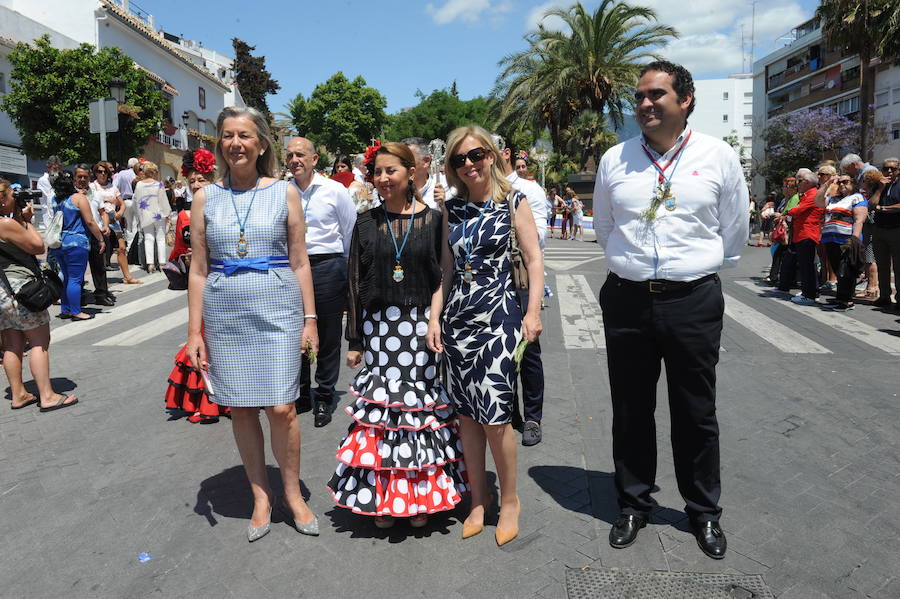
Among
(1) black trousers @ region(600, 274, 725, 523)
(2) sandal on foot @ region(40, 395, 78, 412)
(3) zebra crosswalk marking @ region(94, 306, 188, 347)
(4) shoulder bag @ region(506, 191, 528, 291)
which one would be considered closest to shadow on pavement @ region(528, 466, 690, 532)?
(1) black trousers @ region(600, 274, 725, 523)

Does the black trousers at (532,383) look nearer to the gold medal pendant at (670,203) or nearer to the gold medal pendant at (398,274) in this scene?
the gold medal pendant at (398,274)

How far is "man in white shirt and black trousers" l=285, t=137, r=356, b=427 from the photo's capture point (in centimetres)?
502

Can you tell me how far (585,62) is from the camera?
30.1 meters

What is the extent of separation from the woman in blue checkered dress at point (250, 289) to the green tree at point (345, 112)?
68489 mm

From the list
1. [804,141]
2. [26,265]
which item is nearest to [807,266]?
[26,265]

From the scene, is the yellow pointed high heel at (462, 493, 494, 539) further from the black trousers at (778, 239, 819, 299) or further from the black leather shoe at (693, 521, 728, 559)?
the black trousers at (778, 239, 819, 299)

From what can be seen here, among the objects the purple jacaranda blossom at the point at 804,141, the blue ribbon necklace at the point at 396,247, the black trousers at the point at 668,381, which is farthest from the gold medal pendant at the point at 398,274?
the purple jacaranda blossom at the point at 804,141

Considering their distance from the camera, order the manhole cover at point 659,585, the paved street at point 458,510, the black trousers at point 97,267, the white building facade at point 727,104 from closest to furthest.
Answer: the manhole cover at point 659,585 → the paved street at point 458,510 → the black trousers at point 97,267 → the white building facade at point 727,104

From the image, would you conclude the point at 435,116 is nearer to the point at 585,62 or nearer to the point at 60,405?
the point at 585,62

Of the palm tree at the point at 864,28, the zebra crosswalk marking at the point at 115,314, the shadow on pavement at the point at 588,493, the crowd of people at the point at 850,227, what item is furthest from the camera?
the palm tree at the point at 864,28

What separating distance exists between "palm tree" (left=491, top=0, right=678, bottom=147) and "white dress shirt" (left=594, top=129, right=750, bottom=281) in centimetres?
2846

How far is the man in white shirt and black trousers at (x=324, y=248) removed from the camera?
5.02 meters

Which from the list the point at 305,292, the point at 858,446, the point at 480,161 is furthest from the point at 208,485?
the point at 858,446

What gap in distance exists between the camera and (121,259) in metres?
12.4
